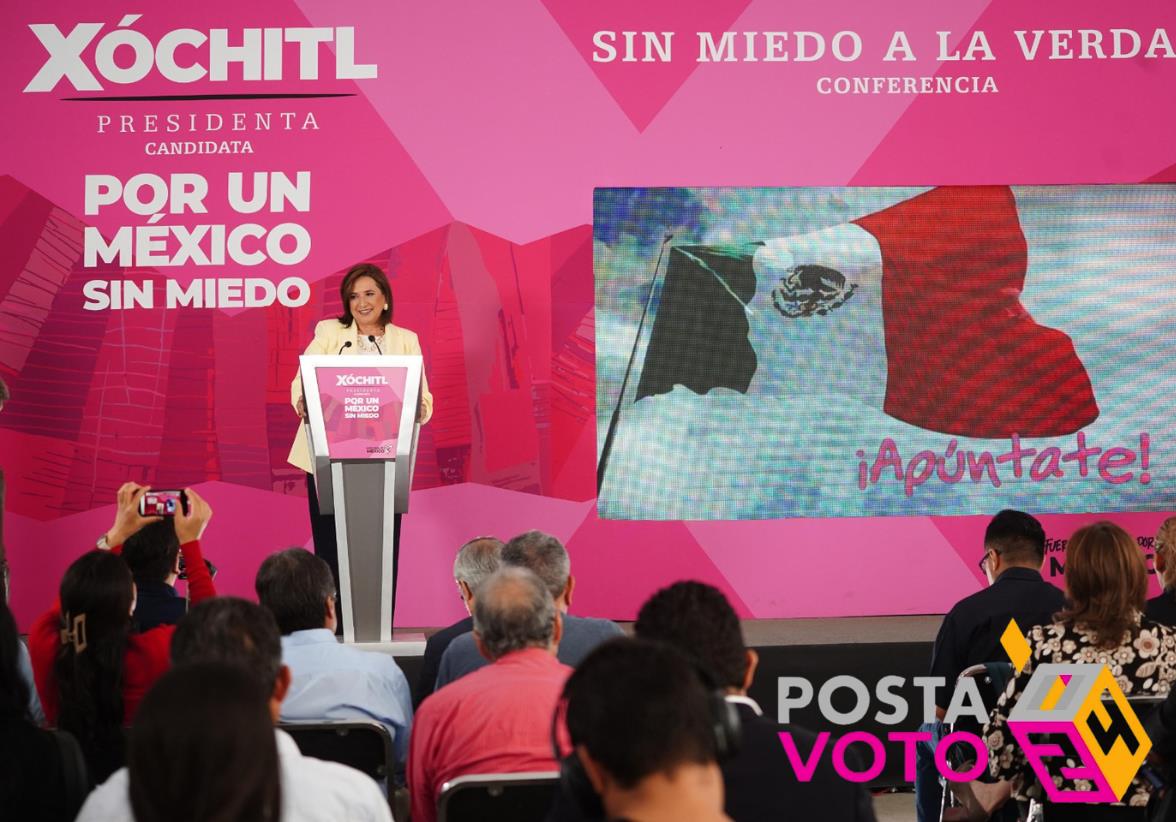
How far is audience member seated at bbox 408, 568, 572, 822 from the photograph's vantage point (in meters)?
2.55

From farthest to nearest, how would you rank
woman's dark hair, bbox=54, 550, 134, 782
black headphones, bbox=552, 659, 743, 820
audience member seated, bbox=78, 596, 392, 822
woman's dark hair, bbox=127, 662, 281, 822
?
woman's dark hair, bbox=54, 550, 134, 782 → audience member seated, bbox=78, 596, 392, 822 → black headphones, bbox=552, 659, 743, 820 → woman's dark hair, bbox=127, 662, 281, 822

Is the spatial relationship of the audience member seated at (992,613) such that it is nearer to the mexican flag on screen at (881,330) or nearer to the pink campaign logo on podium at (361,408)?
the pink campaign logo on podium at (361,408)

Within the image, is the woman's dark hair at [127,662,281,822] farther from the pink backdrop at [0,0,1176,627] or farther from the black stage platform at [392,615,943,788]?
the pink backdrop at [0,0,1176,627]

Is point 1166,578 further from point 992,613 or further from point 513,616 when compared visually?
point 513,616

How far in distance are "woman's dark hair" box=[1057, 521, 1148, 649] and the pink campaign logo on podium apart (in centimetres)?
246

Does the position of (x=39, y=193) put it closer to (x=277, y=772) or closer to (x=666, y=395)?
(x=666, y=395)

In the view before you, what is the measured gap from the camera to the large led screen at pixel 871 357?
6570 millimetres

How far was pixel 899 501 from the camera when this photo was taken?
→ 21.8ft

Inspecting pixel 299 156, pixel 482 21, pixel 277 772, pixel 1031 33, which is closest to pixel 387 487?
pixel 299 156

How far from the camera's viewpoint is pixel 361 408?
188 inches

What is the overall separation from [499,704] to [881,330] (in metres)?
4.43
